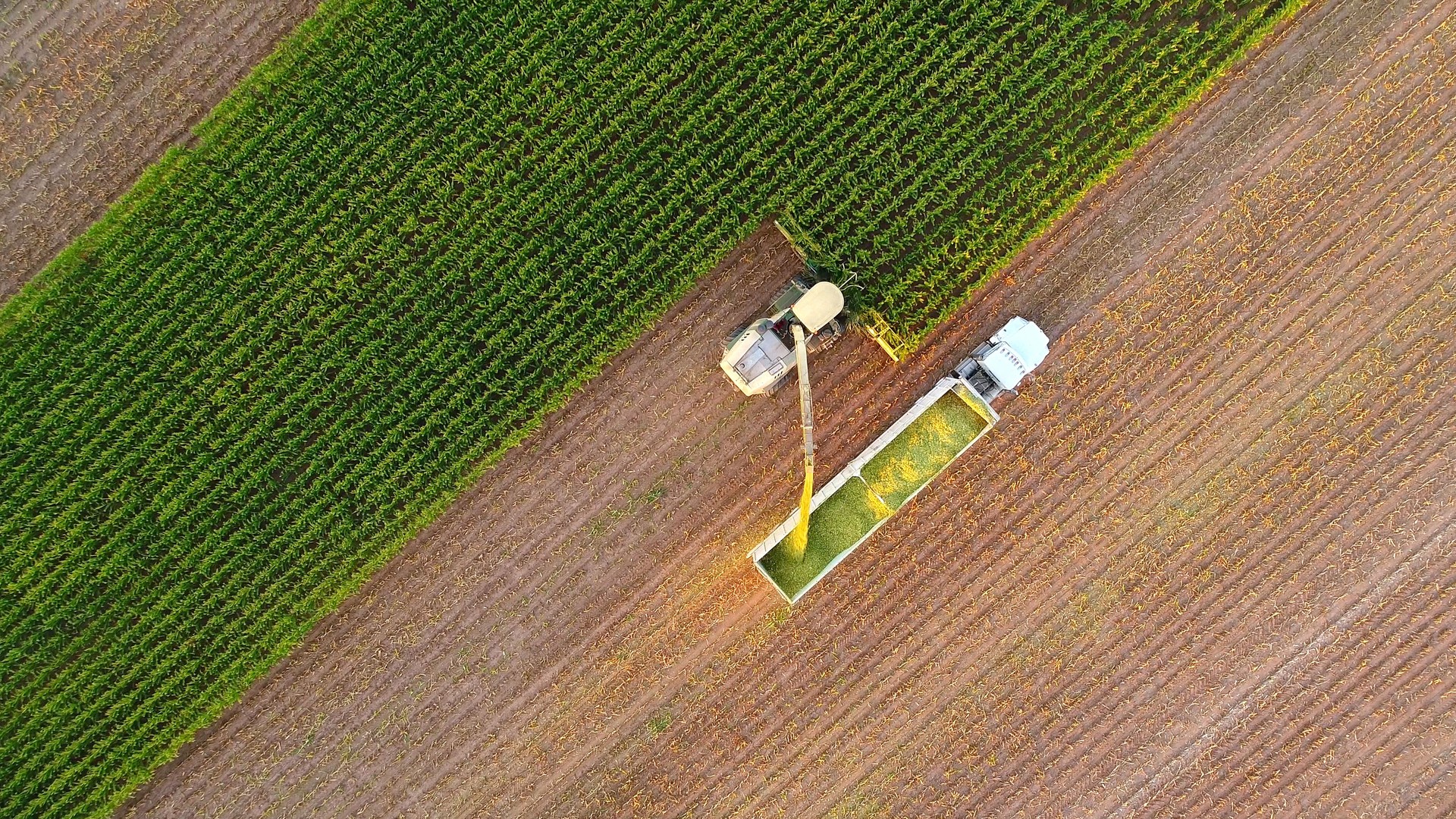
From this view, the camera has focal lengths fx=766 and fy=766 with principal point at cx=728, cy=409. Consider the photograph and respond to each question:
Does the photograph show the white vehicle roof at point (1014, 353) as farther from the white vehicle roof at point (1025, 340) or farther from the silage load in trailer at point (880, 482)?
the silage load in trailer at point (880, 482)

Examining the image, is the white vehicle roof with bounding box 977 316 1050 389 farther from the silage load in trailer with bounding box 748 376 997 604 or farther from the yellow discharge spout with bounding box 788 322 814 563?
the yellow discharge spout with bounding box 788 322 814 563

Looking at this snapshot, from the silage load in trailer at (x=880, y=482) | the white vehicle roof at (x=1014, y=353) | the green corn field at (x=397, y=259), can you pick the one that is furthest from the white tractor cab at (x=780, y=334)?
the white vehicle roof at (x=1014, y=353)

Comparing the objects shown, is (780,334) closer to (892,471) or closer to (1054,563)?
(892,471)

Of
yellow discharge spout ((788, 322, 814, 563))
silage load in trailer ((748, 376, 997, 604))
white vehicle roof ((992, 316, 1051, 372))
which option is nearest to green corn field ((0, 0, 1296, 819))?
white vehicle roof ((992, 316, 1051, 372))

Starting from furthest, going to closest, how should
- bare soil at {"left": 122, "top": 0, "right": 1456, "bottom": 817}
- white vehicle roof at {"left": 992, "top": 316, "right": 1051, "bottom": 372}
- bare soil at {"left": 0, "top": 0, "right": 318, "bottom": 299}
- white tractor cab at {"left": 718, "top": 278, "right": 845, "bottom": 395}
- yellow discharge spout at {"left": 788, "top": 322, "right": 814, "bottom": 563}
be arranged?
bare soil at {"left": 122, "top": 0, "right": 1456, "bottom": 817} < bare soil at {"left": 0, "top": 0, "right": 318, "bottom": 299} < white vehicle roof at {"left": 992, "top": 316, "right": 1051, "bottom": 372} < white tractor cab at {"left": 718, "top": 278, "right": 845, "bottom": 395} < yellow discharge spout at {"left": 788, "top": 322, "right": 814, "bottom": 563}

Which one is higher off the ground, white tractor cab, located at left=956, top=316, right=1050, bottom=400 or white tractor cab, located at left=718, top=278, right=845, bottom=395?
white tractor cab, located at left=718, top=278, right=845, bottom=395

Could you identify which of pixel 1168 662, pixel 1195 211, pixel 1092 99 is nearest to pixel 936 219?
pixel 1092 99

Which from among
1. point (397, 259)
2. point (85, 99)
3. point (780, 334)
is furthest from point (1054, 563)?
point (85, 99)

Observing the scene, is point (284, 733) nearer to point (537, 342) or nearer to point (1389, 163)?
point (537, 342)

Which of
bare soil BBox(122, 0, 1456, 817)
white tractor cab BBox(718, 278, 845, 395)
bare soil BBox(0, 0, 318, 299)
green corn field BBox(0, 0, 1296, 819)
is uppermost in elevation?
bare soil BBox(0, 0, 318, 299)
